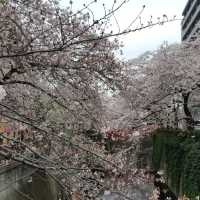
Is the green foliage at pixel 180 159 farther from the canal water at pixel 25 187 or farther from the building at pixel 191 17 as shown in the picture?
the building at pixel 191 17

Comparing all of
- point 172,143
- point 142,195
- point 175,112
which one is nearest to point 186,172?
point 172,143

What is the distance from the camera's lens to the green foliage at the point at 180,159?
488 inches

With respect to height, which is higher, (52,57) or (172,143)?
(52,57)

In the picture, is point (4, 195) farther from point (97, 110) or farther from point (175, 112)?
point (97, 110)

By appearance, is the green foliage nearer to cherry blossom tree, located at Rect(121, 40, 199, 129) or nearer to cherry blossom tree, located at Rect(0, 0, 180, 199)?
cherry blossom tree, located at Rect(121, 40, 199, 129)

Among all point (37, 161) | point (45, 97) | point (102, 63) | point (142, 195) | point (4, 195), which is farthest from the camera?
point (142, 195)

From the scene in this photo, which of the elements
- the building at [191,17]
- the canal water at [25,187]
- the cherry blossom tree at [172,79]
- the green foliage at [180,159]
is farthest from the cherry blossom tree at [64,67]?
the building at [191,17]

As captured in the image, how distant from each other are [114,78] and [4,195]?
39.3ft

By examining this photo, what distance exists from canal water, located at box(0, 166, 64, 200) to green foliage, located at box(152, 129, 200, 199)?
400 centimetres

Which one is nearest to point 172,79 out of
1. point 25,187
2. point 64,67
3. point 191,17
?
point 25,187

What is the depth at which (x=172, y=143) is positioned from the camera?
16359 millimetres

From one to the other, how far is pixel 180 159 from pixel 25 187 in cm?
634

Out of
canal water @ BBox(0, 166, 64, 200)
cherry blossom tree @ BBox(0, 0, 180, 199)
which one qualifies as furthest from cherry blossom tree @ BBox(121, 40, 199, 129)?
cherry blossom tree @ BBox(0, 0, 180, 199)

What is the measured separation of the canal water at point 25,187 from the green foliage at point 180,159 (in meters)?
4.00
